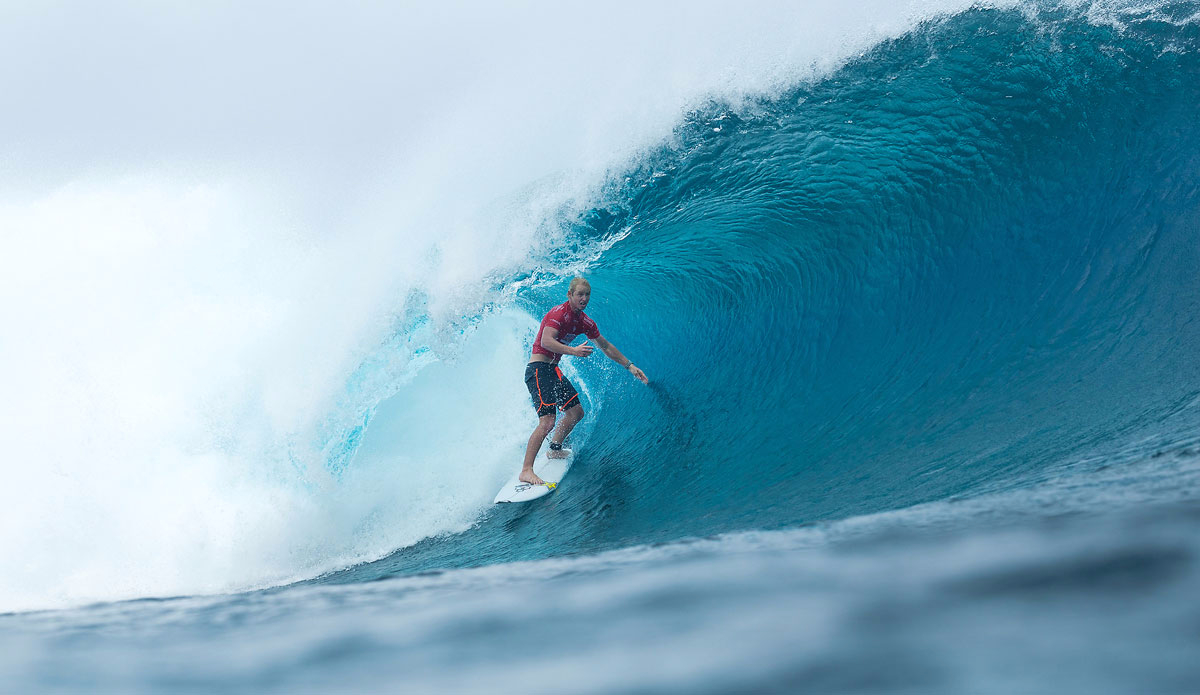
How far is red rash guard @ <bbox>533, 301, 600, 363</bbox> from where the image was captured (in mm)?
5895

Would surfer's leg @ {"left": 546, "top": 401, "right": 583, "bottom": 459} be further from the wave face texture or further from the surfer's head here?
the surfer's head

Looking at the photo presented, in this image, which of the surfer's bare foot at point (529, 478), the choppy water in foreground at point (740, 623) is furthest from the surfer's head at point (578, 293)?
the choppy water in foreground at point (740, 623)

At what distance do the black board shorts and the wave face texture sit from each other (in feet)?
2.33

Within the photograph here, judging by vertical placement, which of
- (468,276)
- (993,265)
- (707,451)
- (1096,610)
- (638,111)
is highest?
(638,111)

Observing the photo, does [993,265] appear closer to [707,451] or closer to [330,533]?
[707,451]

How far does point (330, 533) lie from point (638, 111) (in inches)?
199

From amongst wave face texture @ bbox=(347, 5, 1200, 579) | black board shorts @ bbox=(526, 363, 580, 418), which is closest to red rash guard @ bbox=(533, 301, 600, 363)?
black board shorts @ bbox=(526, 363, 580, 418)

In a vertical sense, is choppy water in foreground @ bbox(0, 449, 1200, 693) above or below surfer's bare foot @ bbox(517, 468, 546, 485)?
above

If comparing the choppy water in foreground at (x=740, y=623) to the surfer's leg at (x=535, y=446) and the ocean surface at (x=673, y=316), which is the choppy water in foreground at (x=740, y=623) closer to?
the ocean surface at (x=673, y=316)

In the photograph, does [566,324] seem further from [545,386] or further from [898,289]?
[898,289]

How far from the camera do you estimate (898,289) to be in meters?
6.22

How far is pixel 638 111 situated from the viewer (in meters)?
7.98

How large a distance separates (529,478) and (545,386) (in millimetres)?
844

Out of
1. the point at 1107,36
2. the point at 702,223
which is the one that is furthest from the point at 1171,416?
the point at 1107,36
